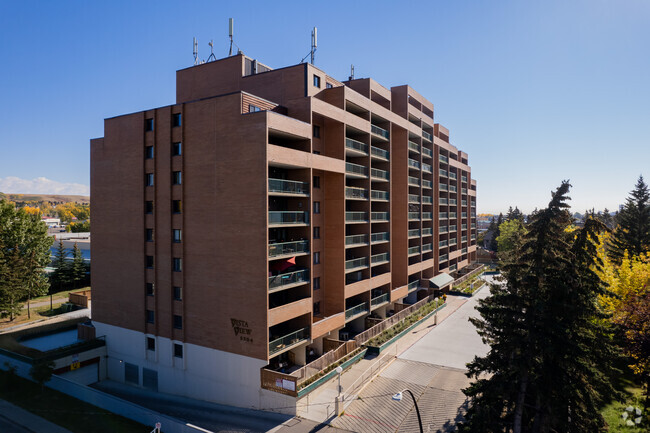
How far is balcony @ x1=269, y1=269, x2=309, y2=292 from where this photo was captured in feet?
84.2

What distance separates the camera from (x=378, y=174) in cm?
3919

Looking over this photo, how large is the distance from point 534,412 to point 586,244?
28.2 feet

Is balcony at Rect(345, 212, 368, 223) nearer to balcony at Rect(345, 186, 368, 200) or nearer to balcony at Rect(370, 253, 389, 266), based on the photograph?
balcony at Rect(345, 186, 368, 200)

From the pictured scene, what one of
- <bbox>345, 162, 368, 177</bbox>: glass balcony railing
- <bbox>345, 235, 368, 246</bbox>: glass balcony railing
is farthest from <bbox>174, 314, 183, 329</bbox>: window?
<bbox>345, 162, 368, 177</bbox>: glass balcony railing

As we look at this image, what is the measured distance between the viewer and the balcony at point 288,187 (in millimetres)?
25997

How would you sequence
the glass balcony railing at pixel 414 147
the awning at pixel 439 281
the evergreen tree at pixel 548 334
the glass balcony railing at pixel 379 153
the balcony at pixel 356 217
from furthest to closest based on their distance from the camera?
the awning at pixel 439 281 < the glass balcony railing at pixel 414 147 < the glass balcony railing at pixel 379 153 < the balcony at pixel 356 217 < the evergreen tree at pixel 548 334

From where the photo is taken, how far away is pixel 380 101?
43.4m

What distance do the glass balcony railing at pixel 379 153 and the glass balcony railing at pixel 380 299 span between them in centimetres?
1416

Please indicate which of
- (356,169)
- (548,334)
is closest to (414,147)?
(356,169)

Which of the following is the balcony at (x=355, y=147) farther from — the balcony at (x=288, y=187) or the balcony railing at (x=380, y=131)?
the balcony at (x=288, y=187)

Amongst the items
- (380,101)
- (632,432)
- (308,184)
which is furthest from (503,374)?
(380,101)

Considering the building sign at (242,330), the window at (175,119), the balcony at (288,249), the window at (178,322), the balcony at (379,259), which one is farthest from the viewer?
the balcony at (379,259)

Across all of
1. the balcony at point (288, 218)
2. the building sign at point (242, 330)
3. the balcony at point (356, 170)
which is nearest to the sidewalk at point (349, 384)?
the building sign at point (242, 330)

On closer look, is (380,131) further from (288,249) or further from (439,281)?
(439,281)
